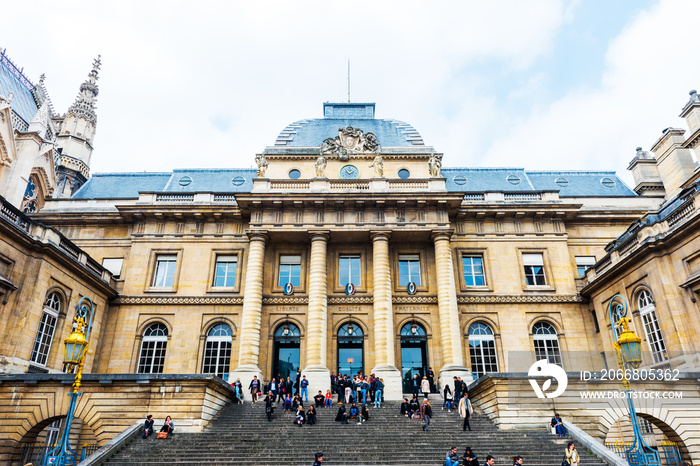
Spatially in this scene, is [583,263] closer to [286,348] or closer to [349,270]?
[349,270]

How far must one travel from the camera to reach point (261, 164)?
30.2 metres

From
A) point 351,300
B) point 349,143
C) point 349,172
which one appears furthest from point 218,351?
point 349,143

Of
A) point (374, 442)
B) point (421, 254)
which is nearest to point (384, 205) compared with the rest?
point (421, 254)

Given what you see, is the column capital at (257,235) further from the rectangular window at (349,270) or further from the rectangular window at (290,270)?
the rectangular window at (349,270)

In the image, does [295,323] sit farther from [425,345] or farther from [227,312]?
[425,345]

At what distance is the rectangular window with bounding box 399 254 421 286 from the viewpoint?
1126 inches

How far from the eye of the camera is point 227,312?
2758cm

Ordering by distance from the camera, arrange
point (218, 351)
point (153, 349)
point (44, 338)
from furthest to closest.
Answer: point (153, 349)
point (218, 351)
point (44, 338)

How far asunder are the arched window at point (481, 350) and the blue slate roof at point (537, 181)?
34.0ft

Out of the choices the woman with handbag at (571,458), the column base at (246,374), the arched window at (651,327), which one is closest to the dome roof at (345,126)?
the column base at (246,374)

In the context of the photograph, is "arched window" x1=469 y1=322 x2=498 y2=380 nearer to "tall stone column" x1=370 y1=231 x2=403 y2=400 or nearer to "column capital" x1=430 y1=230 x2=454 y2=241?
"tall stone column" x1=370 y1=231 x2=403 y2=400

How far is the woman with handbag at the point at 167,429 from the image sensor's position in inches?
648

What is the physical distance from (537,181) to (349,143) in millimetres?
14739

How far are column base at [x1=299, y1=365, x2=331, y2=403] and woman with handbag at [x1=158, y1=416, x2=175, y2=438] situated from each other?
7933 mm
